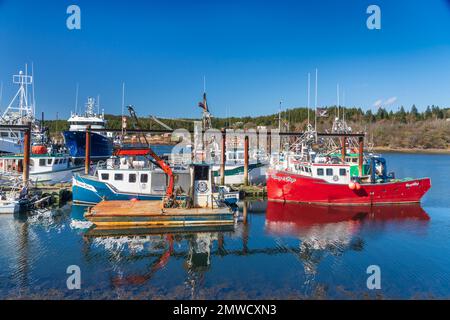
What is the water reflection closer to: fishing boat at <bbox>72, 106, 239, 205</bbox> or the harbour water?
the harbour water

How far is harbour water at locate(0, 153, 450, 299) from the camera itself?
11102 millimetres

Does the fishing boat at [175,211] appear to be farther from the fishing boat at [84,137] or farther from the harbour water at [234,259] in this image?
the fishing boat at [84,137]

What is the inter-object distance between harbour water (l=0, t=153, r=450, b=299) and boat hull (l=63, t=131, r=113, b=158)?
2461 cm

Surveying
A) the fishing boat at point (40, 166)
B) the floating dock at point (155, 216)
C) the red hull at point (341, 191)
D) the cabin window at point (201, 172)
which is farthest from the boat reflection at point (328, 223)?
the fishing boat at point (40, 166)

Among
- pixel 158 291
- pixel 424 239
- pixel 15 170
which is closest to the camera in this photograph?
pixel 158 291

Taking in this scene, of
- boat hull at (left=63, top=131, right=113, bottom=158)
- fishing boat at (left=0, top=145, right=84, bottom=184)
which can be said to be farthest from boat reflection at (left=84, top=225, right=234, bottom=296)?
boat hull at (left=63, top=131, right=113, bottom=158)

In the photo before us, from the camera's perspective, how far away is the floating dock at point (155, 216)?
16.8m

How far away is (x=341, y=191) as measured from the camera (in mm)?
24516

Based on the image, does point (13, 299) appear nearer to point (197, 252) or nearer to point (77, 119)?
point (197, 252)

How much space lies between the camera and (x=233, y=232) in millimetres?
17609

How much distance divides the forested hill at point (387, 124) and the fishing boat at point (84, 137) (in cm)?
5983
